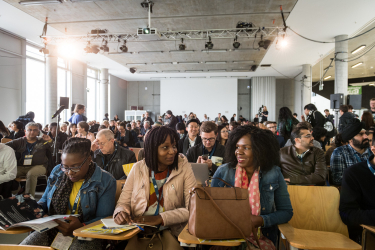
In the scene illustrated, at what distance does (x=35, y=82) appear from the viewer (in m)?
11.2

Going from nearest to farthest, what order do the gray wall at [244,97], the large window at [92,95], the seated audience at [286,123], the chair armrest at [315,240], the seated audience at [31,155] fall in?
the chair armrest at [315,240], the seated audience at [31,155], the seated audience at [286,123], the large window at [92,95], the gray wall at [244,97]

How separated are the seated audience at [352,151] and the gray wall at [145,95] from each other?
18.8 metres

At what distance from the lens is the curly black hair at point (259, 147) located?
1.89 m

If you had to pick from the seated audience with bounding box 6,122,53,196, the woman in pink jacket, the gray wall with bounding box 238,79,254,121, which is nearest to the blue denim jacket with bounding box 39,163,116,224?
the woman in pink jacket

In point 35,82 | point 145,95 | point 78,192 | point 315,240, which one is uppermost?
point 145,95

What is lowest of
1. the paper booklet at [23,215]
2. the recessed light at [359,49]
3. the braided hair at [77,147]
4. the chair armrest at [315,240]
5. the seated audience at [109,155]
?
the chair armrest at [315,240]

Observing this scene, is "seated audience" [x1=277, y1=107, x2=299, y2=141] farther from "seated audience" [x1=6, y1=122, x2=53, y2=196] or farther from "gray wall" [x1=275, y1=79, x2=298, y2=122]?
"gray wall" [x1=275, y1=79, x2=298, y2=122]

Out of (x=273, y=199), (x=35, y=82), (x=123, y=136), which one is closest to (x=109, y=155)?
(x=273, y=199)

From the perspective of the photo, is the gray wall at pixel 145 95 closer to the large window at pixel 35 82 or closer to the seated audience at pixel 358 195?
the large window at pixel 35 82

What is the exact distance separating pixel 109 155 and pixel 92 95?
14305 mm

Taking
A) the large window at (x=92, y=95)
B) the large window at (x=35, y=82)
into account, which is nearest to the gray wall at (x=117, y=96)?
the large window at (x=92, y=95)

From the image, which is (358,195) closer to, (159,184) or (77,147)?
(159,184)

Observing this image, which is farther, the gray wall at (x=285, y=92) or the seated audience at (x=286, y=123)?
the gray wall at (x=285, y=92)

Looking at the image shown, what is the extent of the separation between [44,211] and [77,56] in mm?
12924
